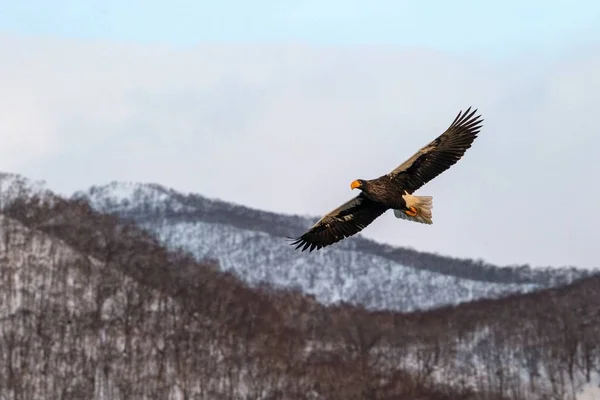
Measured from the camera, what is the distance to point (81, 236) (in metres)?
92.8

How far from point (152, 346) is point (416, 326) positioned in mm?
36739

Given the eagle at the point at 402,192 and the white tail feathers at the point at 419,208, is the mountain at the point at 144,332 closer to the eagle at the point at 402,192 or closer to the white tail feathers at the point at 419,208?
the eagle at the point at 402,192

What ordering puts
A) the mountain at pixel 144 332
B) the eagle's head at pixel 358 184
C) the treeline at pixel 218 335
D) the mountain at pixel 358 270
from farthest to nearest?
1. the mountain at pixel 358 270
2. the treeline at pixel 218 335
3. the mountain at pixel 144 332
4. the eagle's head at pixel 358 184

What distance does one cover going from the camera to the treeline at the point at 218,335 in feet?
207

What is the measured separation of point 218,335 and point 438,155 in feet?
194

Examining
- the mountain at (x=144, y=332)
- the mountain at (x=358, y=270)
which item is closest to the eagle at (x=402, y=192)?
the mountain at (x=144, y=332)

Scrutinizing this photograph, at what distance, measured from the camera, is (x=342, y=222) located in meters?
15.9

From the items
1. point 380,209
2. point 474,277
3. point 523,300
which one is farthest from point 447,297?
point 380,209

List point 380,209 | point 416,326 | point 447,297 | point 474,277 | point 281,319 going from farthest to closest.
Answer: point 474,277
point 447,297
point 416,326
point 281,319
point 380,209

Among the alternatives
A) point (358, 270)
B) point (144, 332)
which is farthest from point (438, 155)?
point (358, 270)

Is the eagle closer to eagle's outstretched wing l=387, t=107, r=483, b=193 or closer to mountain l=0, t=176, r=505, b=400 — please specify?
eagle's outstretched wing l=387, t=107, r=483, b=193

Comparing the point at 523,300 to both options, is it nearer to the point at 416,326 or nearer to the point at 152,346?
the point at 416,326

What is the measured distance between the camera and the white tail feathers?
1448 cm

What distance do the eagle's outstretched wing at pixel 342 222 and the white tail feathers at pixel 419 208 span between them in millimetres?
432
